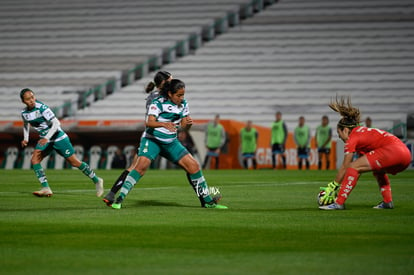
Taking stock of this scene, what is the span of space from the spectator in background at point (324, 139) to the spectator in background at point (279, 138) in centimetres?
120

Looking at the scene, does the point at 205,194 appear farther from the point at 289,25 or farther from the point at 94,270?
the point at 289,25

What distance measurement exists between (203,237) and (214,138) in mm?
23280

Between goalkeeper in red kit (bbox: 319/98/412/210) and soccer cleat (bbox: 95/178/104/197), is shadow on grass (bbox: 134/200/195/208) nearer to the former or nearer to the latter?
soccer cleat (bbox: 95/178/104/197)

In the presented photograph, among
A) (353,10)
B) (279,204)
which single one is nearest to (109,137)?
(353,10)

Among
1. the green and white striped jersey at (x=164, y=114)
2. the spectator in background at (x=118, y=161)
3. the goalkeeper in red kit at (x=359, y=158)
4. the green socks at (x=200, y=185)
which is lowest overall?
the spectator in background at (x=118, y=161)

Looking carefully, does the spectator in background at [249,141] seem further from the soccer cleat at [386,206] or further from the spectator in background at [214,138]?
the soccer cleat at [386,206]

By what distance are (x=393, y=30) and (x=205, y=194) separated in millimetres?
28361

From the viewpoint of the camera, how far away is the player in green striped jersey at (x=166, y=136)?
11.9m

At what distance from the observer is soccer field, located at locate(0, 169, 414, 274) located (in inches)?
262

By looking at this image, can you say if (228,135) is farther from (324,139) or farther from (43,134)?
(43,134)

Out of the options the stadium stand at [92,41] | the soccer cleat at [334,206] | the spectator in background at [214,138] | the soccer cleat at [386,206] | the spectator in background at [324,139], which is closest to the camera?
the soccer cleat at [334,206]

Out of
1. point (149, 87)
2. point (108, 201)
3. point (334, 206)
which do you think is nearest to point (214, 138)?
point (149, 87)

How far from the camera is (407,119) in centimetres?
3309

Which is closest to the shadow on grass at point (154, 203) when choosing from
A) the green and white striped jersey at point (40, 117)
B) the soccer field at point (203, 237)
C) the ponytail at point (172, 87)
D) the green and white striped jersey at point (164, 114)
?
the soccer field at point (203, 237)
